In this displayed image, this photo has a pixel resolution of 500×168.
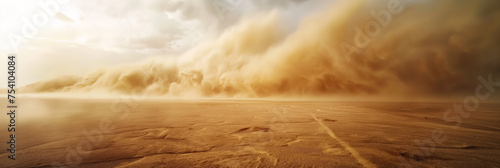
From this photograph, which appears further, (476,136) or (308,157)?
(476,136)

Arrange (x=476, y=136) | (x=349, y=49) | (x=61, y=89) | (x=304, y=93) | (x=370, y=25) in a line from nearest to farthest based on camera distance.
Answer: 1. (x=476, y=136)
2. (x=370, y=25)
3. (x=349, y=49)
4. (x=304, y=93)
5. (x=61, y=89)

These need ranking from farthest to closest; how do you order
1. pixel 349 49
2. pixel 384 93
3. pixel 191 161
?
pixel 384 93, pixel 349 49, pixel 191 161

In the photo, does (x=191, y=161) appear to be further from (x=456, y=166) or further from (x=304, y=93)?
(x=304, y=93)

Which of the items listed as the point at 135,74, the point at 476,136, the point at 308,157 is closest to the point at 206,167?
the point at 308,157

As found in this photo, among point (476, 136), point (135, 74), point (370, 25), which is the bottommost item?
point (476, 136)

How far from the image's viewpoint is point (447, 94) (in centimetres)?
2092

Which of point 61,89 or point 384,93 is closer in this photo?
point 384,93

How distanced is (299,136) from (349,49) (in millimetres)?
19937

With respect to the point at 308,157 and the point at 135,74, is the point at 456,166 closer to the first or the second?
the point at 308,157

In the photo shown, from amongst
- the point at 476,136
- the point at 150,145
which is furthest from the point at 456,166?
the point at 150,145

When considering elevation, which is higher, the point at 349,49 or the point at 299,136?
the point at 349,49

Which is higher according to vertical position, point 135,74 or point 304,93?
point 135,74

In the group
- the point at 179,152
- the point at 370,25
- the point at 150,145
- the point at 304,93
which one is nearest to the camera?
the point at 179,152

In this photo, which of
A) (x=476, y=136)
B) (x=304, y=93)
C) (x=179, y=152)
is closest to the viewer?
(x=179, y=152)
